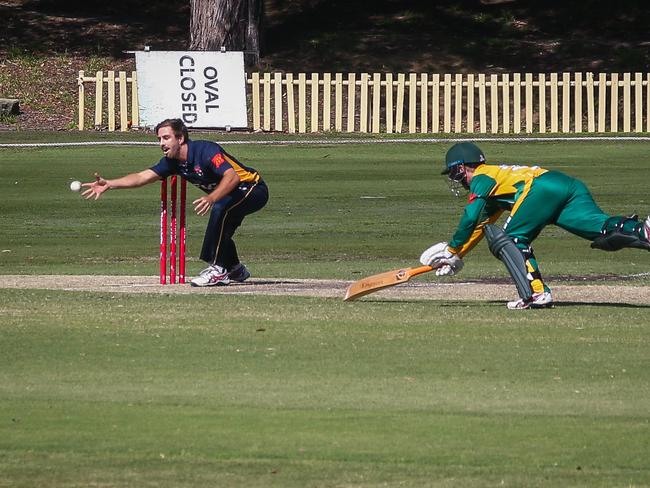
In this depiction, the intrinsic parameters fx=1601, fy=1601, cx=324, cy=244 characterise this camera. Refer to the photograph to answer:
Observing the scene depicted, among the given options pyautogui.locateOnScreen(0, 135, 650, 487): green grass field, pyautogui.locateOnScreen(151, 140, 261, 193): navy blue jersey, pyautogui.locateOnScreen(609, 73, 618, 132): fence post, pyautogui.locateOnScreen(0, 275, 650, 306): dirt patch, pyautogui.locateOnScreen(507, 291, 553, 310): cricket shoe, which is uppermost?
pyautogui.locateOnScreen(151, 140, 261, 193): navy blue jersey

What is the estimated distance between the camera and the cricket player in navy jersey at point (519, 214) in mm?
11469

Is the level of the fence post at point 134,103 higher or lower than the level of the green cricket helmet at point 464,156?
lower

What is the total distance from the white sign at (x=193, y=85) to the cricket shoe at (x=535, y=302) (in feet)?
59.3

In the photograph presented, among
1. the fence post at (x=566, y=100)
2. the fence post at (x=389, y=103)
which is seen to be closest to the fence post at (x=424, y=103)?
the fence post at (x=389, y=103)

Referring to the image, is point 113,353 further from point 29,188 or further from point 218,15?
point 218,15

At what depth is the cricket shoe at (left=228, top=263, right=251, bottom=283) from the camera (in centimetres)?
1369

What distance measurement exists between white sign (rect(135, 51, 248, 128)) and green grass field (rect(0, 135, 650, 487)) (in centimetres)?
1307

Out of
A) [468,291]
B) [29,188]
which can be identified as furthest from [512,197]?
[29,188]

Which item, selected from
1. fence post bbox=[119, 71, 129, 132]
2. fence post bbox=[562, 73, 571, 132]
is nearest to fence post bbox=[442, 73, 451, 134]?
fence post bbox=[562, 73, 571, 132]

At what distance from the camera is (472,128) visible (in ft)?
108

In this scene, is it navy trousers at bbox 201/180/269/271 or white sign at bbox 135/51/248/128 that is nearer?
navy trousers at bbox 201/180/269/271

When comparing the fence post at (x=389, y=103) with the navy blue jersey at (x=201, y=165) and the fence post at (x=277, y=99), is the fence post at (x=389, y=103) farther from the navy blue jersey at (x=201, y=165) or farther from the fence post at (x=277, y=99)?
the navy blue jersey at (x=201, y=165)

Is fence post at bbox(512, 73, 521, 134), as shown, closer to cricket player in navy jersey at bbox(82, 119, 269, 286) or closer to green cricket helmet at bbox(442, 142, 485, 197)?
cricket player in navy jersey at bbox(82, 119, 269, 286)

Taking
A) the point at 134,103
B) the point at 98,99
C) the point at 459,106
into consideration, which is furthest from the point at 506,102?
the point at 98,99
